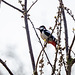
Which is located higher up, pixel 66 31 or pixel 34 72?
pixel 66 31

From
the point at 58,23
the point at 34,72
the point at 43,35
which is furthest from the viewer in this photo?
the point at 43,35

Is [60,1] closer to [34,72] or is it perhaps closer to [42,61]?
[42,61]

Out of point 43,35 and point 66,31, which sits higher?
point 66,31

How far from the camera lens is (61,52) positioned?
2.26m

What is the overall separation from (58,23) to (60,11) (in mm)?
153

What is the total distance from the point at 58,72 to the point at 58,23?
0.55 m

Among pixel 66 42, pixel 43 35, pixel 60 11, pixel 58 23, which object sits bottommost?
pixel 43 35

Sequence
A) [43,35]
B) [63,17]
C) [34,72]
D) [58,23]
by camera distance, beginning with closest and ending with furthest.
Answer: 1. [34,72]
2. [63,17]
3. [58,23]
4. [43,35]

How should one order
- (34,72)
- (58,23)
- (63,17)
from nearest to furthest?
(34,72), (63,17), (58,23)

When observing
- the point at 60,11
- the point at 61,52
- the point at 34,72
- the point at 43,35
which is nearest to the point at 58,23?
the point at 60,11

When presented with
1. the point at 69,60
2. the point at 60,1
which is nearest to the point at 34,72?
the point at 69,60

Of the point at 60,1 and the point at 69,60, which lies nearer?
the point at 69,60

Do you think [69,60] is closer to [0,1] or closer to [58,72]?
[58,72]

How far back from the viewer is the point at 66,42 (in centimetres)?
207
